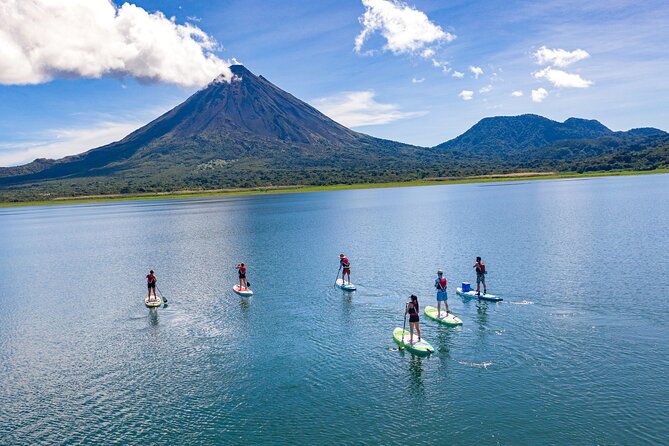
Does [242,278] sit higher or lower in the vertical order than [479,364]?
higher

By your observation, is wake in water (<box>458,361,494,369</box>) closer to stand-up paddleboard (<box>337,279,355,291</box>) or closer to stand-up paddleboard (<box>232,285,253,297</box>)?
stand-up paddleboard (<box>337,279,355,291</box>)

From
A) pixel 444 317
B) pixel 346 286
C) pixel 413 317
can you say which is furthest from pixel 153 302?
pixel 444 317

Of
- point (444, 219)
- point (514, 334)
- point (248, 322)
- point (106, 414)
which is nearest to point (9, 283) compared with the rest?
point (248, 322)

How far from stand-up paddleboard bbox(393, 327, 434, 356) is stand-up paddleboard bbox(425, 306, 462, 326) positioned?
3572 mm

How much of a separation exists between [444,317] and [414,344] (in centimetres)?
577

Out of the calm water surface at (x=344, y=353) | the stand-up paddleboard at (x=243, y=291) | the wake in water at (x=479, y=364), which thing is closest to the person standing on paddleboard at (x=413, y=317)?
the calm water surface at (x=344, y=353)

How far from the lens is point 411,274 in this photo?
47875mm

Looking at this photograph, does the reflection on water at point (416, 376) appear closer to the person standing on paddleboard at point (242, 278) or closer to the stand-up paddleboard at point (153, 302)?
the person standing on paddleboard at point (242, 278)

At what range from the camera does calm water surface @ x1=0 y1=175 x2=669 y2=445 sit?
20062 mm

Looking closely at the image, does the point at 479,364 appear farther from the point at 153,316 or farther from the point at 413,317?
the point at 153,316

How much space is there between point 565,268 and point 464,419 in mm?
31111

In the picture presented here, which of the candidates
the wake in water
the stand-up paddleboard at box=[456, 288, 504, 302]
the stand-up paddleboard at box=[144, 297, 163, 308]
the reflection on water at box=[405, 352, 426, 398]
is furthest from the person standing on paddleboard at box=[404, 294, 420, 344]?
the stand-up paddleboard at box=[144, 297, 163, 308]

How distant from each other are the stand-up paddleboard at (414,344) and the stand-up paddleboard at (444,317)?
3.57 m

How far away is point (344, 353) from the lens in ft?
92.0
